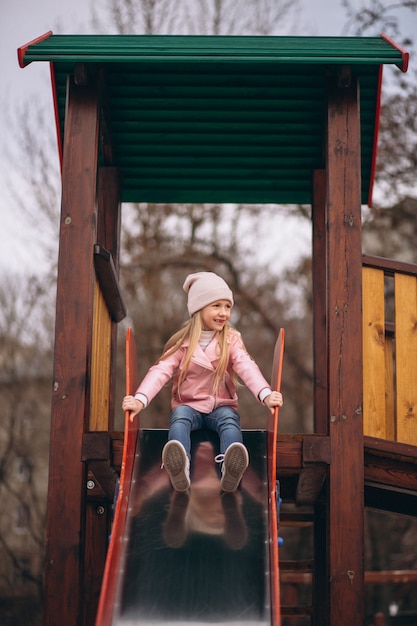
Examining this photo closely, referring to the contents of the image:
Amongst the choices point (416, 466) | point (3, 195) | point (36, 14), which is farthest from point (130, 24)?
point (416, 466)

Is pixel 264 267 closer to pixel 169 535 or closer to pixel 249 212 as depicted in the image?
pixel 249 212

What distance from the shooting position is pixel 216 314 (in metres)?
6.13

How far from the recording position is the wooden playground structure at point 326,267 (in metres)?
5.46

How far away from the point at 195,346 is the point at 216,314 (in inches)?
11.0

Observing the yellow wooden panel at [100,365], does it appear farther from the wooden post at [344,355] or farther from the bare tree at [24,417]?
the bare tree at [24,417]

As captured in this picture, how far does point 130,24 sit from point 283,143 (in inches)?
474

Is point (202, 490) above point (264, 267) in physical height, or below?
below

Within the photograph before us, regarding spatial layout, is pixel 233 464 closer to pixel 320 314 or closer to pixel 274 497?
pixel 274 497

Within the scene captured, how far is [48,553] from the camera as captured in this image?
5.33 meters

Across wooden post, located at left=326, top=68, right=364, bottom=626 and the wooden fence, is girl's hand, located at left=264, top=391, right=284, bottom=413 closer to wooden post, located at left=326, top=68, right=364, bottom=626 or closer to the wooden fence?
wooden post, located at left=326, top=68, right=364, bottom=626

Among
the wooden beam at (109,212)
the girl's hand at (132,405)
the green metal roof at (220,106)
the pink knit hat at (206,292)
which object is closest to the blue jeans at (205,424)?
the girl's hand at (132,405)

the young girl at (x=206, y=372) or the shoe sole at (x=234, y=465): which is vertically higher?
the young girl at (x=206, y=372)

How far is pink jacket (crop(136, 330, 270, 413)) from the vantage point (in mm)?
5898

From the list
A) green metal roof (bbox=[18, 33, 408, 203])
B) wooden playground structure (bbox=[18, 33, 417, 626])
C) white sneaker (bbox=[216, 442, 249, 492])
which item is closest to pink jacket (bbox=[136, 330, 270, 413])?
wooden playground structure (bbox=[18, 33, 417, 626])
